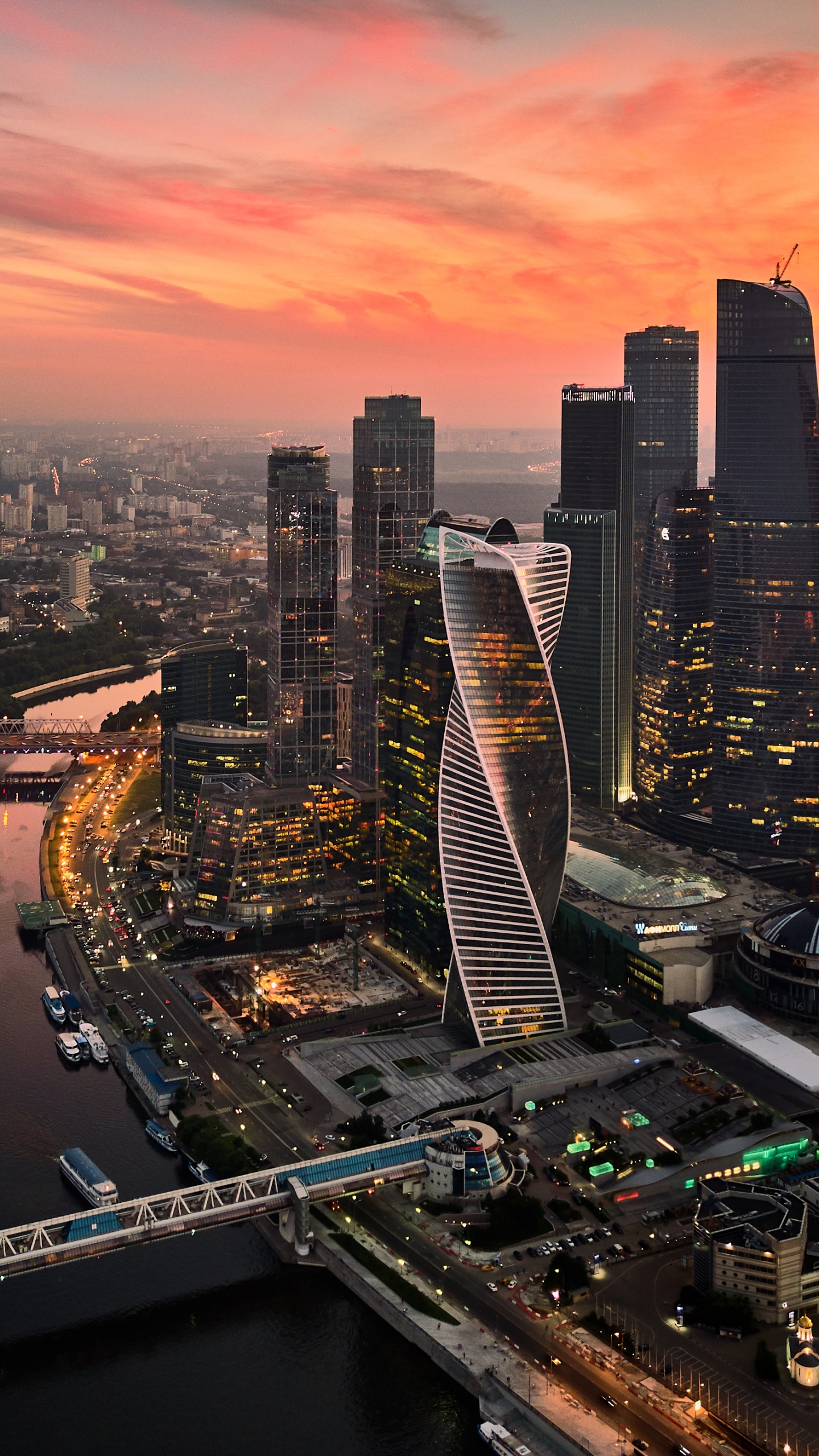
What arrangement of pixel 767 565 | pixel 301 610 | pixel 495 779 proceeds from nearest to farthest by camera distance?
pixel 495 779 < pixel 301 610 < pixel 767 565

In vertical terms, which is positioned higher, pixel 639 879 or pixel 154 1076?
pixel 639 879

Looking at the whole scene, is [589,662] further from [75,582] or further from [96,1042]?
[75,582]

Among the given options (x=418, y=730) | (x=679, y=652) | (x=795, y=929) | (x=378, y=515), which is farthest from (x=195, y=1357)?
(x=679, y=652)

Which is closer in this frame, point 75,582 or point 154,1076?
point 154,1076

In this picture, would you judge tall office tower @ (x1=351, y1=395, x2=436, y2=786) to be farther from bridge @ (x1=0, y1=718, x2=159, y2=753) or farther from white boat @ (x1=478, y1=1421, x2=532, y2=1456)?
white boat @ (x1=478, y1=1421, x2=532, y2=1456)

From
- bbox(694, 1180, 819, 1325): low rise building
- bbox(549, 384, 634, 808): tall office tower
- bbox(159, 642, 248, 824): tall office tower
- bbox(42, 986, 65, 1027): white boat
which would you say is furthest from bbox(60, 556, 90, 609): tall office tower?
bbox(694, 1180, 819, 1325): low rise building

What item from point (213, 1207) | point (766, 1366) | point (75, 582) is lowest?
point (766, 1366)

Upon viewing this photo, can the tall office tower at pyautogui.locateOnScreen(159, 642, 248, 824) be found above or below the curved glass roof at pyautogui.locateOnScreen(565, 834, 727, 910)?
above

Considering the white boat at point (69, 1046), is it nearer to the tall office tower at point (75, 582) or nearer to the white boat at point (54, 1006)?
the white boat at point (54, 1006)
